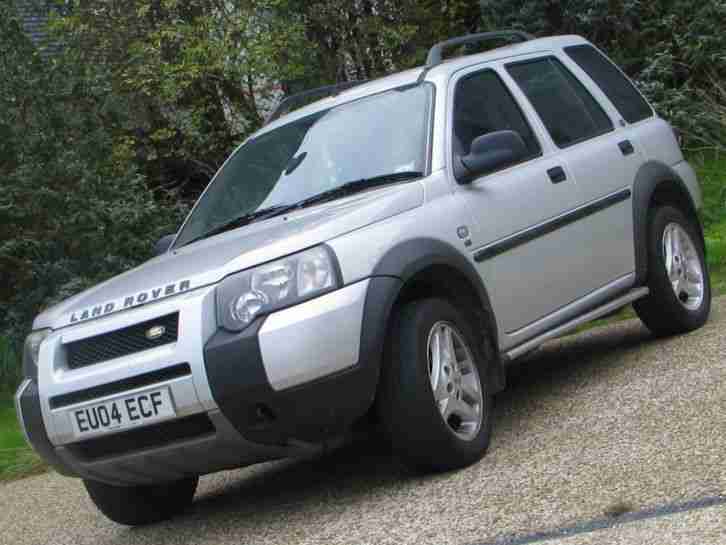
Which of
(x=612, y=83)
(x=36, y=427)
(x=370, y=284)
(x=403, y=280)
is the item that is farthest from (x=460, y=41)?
(x=36, y=427)

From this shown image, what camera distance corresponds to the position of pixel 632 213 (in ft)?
24.5

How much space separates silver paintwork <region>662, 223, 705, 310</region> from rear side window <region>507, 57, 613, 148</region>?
737 mm

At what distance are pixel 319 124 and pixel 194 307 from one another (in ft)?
6.03

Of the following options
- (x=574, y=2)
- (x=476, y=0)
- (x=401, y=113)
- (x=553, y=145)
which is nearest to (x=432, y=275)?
(x=401, y=113)

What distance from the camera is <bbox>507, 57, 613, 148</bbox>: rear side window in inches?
288

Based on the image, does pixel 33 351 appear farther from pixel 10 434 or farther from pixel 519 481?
pixel 10 434

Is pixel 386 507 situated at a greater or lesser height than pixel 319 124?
lesser

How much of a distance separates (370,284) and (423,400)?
500 mm

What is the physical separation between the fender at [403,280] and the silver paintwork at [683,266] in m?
1.96

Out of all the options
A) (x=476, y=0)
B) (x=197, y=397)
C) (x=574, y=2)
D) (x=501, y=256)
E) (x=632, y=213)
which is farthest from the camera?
(x=476, y=0)

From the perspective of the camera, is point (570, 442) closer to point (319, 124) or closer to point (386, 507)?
point (386, 507)

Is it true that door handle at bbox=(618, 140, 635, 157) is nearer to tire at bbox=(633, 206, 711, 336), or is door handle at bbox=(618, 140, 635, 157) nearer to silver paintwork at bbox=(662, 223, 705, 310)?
tire at bbox=(633, 206, 711, 336)

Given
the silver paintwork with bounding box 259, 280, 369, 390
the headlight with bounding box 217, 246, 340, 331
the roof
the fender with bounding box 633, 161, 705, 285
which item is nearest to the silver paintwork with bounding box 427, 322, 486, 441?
the silver paintwork with bounding box 259, 280, 369, 390

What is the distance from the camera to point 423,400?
5484 millimetres
